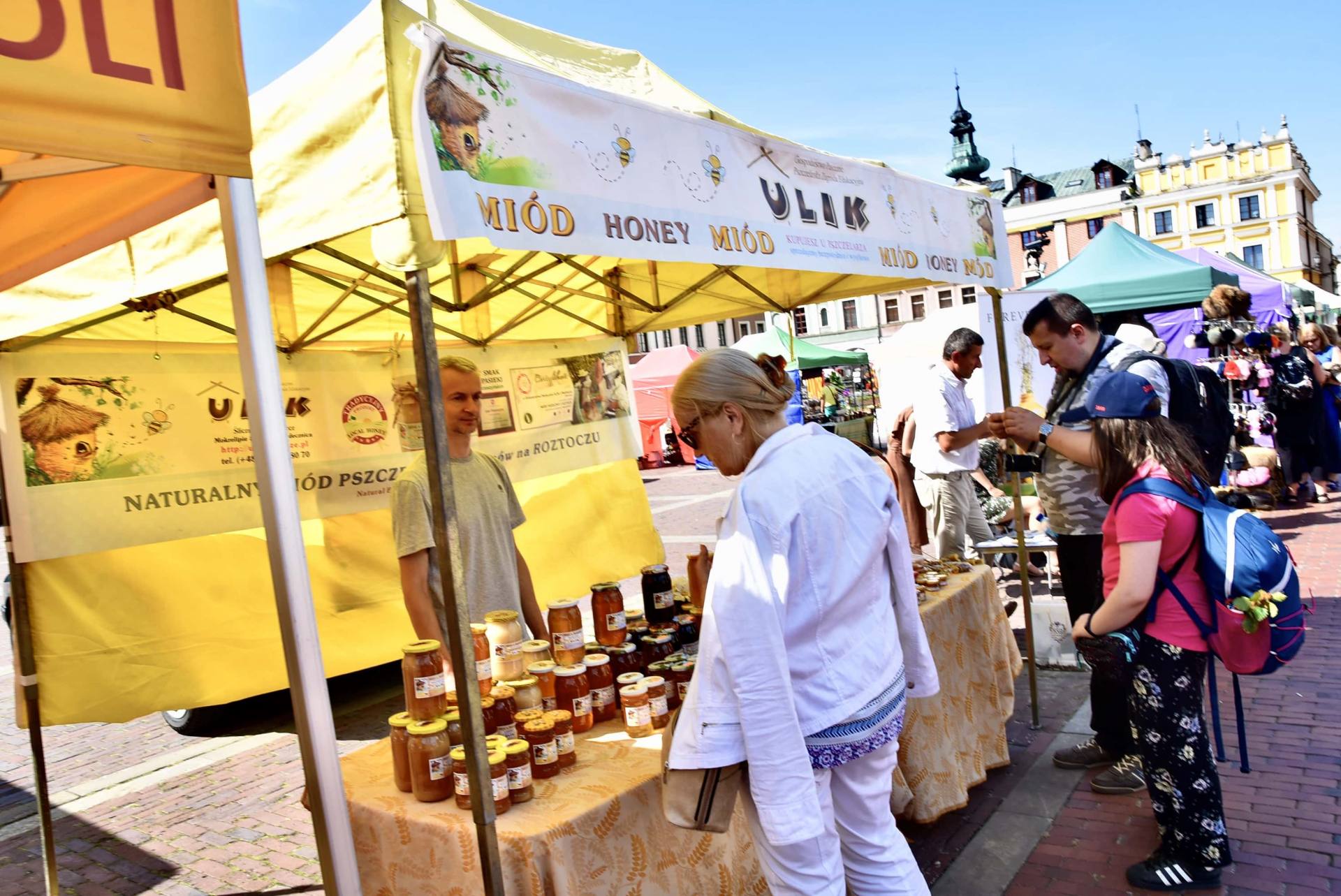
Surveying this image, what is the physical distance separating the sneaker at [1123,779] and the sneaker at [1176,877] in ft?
2.42

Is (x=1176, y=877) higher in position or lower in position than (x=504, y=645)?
lower

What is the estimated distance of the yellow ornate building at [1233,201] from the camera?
6269 centimetres

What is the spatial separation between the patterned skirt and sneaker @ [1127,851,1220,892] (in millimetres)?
1518

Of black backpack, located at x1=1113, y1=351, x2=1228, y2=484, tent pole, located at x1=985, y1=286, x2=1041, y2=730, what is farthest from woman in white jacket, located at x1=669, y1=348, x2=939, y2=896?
tent pole, located at x1=985, y1=286, x2=1041, y2=730

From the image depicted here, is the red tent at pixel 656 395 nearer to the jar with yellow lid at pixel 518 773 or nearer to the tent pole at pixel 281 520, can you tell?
the jar with yellow lid at pixel 518 773

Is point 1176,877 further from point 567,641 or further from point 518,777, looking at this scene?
point 518,777

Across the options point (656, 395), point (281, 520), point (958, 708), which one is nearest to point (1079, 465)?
point (958, 708)

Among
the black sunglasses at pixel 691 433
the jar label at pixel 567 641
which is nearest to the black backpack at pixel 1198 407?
the black sunglasses at pixel 691 433

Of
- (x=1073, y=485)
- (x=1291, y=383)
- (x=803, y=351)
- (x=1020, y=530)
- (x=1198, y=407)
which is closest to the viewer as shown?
(x=1198, y=407)

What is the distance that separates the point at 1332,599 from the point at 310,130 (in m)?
7.06

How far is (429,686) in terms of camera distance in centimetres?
Result: 237

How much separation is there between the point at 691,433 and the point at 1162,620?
1787 millimetres

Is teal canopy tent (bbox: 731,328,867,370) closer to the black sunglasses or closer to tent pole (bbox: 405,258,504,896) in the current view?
the black sunglasses

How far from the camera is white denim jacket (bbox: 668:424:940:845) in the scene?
1841mm
